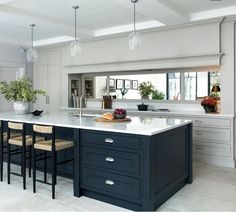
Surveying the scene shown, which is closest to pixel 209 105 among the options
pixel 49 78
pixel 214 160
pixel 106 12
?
pixel 214 160

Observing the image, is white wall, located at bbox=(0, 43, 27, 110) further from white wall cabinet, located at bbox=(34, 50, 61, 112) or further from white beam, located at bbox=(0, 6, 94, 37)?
white beam, located at bbox=(0, 6, 94, 37)

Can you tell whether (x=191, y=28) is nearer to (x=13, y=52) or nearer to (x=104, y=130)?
(x=104, y=130)

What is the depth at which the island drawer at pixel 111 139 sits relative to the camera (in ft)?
9.29

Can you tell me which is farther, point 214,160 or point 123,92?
point 123,92

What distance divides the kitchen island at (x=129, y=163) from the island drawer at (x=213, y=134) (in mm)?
1378

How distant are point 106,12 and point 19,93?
2110 mm

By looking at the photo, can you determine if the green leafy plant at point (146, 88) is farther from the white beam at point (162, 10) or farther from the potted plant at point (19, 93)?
the potted plant at point (19, 93)

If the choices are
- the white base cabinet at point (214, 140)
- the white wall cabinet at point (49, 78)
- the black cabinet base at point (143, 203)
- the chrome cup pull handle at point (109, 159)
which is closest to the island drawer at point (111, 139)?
the chrome cup pull handle at point (109, 159)

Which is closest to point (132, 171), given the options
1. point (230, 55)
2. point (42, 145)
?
point (42, 145)

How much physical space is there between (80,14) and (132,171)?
3146 millimetres

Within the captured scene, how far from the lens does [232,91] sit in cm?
459

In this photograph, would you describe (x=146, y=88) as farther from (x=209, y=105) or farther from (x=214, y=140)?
(x=214, y=140)

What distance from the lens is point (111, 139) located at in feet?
9.82

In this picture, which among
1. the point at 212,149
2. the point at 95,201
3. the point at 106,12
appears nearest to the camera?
the point at 95,201
